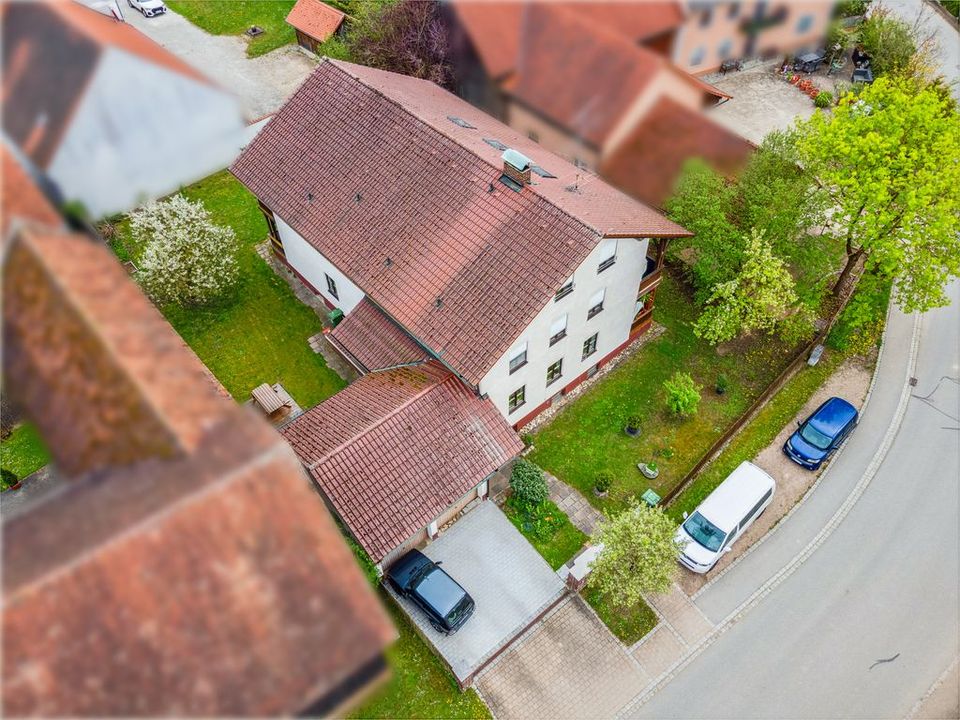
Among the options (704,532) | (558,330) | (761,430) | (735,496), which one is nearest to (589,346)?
(558,330)

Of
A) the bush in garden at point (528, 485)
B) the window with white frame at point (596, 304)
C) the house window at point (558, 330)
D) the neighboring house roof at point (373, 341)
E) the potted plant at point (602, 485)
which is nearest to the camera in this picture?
the house window at point (558, 330)

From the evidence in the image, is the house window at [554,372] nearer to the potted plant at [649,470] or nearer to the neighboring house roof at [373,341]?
the potted plant at [649,470]

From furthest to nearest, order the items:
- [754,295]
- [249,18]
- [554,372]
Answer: [249,18] → [554,372] → [754,295]

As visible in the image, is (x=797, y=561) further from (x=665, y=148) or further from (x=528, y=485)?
(x=665, y=148)

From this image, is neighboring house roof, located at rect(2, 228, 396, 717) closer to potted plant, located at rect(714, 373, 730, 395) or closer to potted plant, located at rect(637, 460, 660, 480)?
potted plant, located at rect(637, 460, 660, 480)

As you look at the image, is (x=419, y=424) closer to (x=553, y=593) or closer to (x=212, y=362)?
(x=553, y=593)

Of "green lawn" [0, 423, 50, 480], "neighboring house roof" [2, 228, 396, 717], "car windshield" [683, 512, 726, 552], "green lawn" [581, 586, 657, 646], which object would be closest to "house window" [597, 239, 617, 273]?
"car windshield" [683, 512, 726, 552]

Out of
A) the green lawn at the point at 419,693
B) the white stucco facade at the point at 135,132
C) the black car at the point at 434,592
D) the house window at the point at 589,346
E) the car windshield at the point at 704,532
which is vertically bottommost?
the green lawn at the point at 419,693

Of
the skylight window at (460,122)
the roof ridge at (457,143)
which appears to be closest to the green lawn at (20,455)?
the roof ridge at (457,143)
